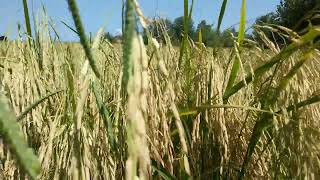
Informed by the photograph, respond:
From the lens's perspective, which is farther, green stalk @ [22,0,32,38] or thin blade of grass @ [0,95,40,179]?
green stalk @ [22,0,32,38]

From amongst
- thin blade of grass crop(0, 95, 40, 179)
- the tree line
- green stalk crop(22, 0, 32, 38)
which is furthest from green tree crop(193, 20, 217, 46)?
thin blade of grass crop(0, 95, 40, 179)

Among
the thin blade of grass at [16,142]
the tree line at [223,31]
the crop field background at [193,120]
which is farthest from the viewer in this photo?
the tree line at [223,31]

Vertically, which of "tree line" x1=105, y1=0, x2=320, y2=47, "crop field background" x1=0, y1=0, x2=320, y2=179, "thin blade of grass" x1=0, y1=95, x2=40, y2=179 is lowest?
"crop field background" x1=0, y1=0, x2=320, y2=179

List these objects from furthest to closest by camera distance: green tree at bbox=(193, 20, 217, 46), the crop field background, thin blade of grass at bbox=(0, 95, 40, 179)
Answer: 1. green tree at bbox=(193, 20, 217, 46)
2. the crop field background
3. thin blade of grass at bbox=(0, 95, 40, 179)

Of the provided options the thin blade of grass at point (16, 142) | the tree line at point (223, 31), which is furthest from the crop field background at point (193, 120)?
the thin blade of grass at point (16, 142)

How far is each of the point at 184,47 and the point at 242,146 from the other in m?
0.22

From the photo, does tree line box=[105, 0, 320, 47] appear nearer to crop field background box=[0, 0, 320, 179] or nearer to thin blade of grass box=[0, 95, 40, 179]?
crop field background box=[0, 0, 320, 179]

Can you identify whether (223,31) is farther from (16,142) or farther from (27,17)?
(16,142)

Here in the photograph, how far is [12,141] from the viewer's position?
0.16 meters

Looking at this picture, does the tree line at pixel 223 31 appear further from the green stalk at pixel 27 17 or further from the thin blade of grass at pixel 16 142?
the thin blade of grass at pixel 16 142

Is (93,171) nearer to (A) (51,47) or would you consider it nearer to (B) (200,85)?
(B) (200,85)

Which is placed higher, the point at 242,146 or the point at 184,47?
the point at 184,47

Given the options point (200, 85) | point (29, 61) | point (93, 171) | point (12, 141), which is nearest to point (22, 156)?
point (12, 141)

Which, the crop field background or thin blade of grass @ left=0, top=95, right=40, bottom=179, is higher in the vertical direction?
thin blade of grass @ left=0, top=95, right=40, bottom=179
